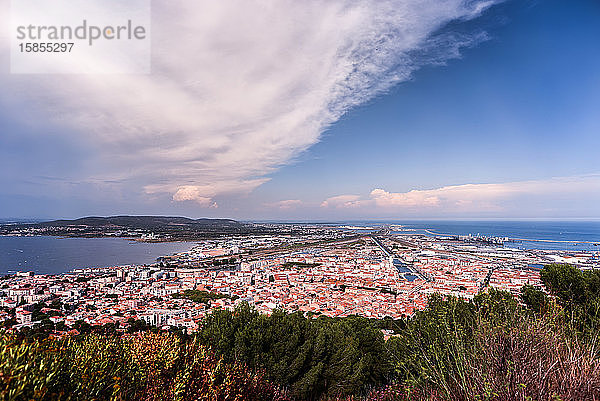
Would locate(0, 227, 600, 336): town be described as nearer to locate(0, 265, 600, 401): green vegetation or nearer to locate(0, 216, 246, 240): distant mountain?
locate(0, 265, 600, 401): green vegetation

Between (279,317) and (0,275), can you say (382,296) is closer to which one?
(279,317)

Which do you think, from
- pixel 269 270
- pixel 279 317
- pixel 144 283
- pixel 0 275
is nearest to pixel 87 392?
pixel 279 317

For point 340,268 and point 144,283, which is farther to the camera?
point 340,268

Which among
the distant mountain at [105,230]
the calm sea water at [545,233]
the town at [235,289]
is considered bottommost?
the calm sea water at [545,233]

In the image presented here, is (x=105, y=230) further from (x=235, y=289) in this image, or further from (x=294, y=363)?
(x=294, y=363)

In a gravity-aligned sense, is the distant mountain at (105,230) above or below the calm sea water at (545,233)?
above

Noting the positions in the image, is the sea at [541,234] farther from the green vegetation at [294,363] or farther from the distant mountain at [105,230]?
the distant mountain at [105,230]

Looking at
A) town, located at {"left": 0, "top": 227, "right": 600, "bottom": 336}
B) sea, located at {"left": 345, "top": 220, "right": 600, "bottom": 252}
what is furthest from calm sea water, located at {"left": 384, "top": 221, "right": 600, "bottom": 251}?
town, located at {"left": 0, "top": 227, "right": 600, "bottom": 336}

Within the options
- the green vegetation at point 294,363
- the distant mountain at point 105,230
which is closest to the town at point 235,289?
the green vegetation at point 294,363
